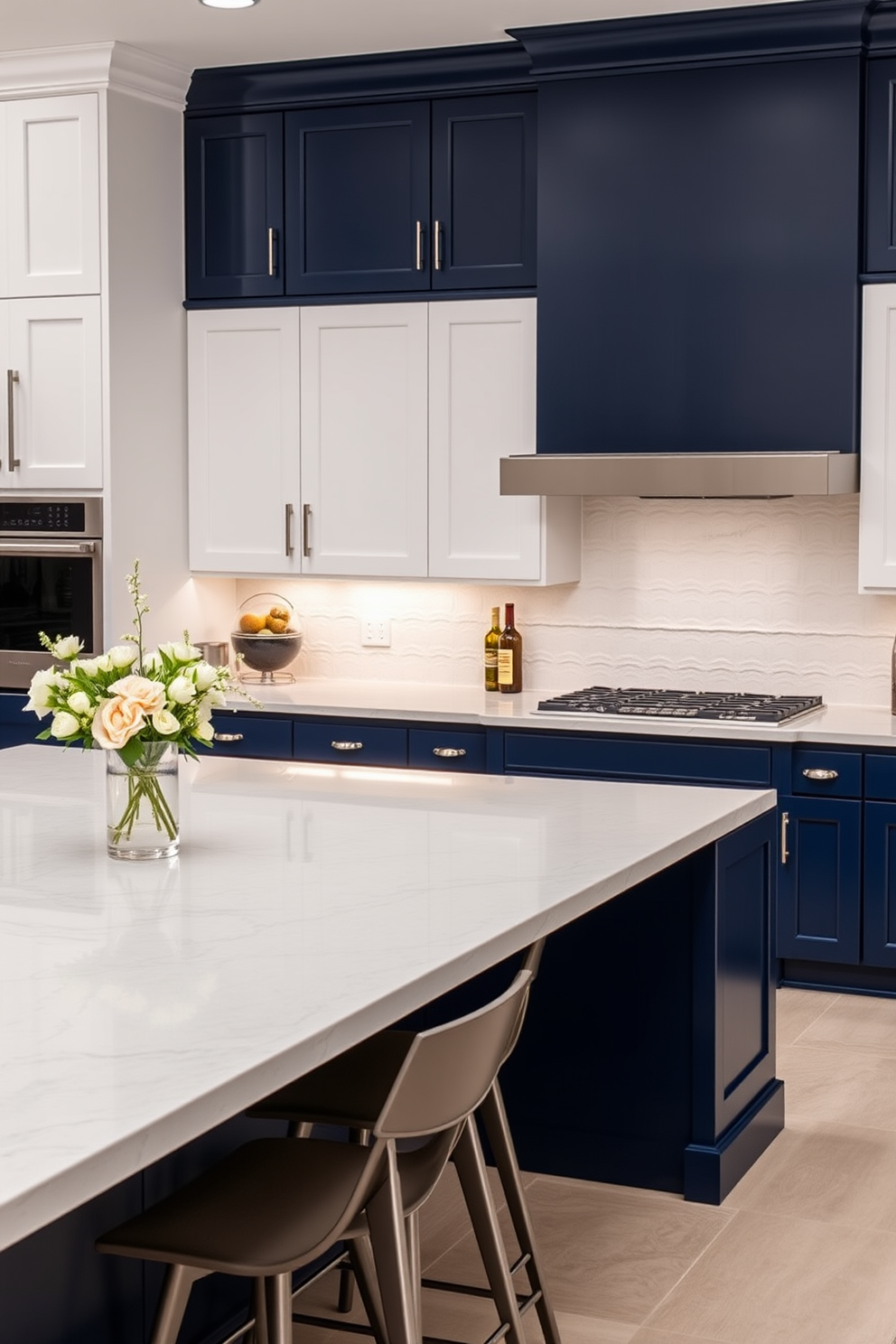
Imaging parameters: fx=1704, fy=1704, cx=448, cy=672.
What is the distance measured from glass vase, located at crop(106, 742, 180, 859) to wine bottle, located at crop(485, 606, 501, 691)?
9.42 feet

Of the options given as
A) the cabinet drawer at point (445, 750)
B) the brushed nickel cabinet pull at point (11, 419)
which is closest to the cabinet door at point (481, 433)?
the cabinet drawer at point (445, 750)

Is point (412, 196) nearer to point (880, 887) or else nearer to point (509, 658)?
point (509, 658)

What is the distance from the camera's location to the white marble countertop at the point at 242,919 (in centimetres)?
165

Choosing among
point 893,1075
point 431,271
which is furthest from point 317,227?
point 893,1075

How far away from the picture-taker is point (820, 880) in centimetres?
489

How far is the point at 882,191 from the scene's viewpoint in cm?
484

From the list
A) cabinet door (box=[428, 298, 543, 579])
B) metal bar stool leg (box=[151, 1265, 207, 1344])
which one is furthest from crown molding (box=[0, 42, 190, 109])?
metal bar stool leg (box=[151, 1265, 207, 1344])

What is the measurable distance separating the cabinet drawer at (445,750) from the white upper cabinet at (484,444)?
1.78ft

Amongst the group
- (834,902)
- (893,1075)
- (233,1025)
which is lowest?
(893,1075)

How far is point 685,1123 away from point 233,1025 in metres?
1.84

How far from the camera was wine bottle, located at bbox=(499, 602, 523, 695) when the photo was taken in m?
5.57

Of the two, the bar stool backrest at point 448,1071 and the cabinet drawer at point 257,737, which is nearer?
the bar stool backrest at point 448,1071

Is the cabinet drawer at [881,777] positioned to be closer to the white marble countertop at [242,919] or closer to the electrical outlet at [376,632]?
the white marble countertop at [242,919]

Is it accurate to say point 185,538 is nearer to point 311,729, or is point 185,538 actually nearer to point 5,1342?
point 311,729
